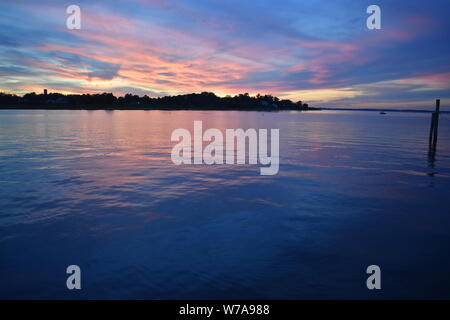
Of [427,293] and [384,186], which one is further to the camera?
[384,186]

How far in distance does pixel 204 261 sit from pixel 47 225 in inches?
235

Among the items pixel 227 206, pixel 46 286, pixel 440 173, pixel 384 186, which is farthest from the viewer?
pixel 440 173

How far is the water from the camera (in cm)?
664

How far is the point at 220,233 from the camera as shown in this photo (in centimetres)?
936

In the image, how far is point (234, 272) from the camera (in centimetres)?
712

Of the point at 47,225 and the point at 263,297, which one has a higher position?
the point at 47,225

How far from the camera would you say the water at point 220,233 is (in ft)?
21.8

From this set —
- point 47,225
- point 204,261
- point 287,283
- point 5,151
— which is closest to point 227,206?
point 204,261

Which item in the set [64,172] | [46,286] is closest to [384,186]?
[46,286]

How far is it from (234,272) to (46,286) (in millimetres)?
4583

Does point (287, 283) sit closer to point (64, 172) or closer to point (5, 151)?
point (64, 172)

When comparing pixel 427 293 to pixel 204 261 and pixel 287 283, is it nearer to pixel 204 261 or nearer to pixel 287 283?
pixel 287 283
